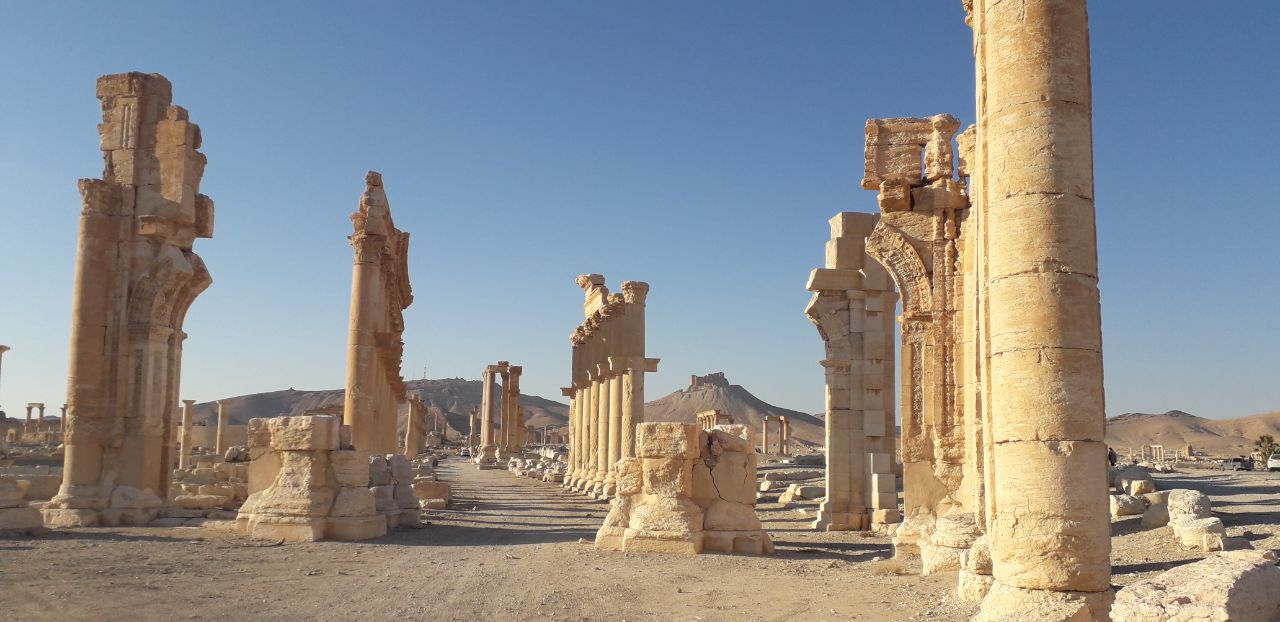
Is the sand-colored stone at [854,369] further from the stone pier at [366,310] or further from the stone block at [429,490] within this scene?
the stone pier at [366,310]

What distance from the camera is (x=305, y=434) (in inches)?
514

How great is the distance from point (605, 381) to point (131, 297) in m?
14.1

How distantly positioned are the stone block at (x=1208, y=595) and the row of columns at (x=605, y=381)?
1442 cm

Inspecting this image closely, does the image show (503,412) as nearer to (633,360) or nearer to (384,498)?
(633,360)

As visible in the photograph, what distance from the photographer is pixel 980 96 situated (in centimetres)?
738

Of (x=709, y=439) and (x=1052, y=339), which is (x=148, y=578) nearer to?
(x=709, y=439)

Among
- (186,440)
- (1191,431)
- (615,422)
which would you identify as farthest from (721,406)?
(615,422)

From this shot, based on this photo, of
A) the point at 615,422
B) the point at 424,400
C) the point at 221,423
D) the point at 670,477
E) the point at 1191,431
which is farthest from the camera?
the point at 424,400

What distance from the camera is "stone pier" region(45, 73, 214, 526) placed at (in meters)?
15.1

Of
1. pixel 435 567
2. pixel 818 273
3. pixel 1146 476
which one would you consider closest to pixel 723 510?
pixel 435 567

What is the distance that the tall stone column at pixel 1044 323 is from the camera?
636 centimetres

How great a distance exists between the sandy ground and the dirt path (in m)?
0.02

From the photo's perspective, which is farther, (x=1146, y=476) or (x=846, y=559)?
(x=1146, y=476)

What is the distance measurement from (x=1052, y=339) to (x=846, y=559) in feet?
18.9
